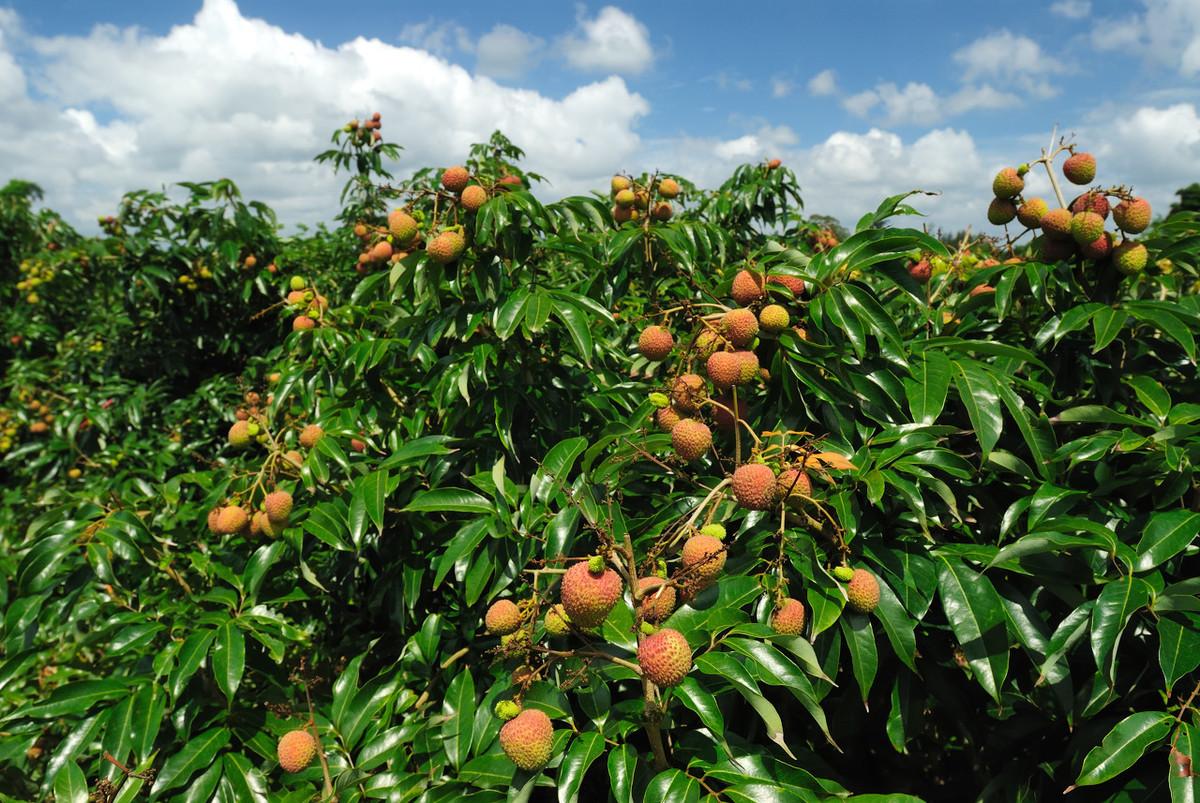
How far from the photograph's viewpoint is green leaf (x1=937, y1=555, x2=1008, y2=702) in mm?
1243

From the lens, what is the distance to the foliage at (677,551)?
1228mm

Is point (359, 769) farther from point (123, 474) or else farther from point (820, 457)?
point (123, 474)

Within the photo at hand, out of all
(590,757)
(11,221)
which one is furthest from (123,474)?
(11,221)

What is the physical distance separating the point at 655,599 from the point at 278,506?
1304mm

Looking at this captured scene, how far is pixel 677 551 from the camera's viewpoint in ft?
4.42

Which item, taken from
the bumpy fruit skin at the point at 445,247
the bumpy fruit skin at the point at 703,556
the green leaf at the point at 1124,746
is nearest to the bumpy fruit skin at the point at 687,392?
the bumpy fruit skin at the point at 703,556

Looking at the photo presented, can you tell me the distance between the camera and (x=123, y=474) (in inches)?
117

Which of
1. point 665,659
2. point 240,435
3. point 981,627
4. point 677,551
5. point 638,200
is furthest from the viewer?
point 638,200

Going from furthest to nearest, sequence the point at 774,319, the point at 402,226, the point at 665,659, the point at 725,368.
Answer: the point at 402,226
the point at 774,319
the point at 725,368
the point at 665,659

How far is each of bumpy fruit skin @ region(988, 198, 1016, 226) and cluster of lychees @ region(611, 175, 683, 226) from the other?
3.84 feet

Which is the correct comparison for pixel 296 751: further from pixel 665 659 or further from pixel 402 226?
pixel 402 226

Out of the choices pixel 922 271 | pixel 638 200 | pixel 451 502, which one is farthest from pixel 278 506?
pixel 922 271

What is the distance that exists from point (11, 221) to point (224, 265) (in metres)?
5.74

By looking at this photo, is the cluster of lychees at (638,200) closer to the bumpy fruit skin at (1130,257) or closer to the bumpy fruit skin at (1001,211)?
the bumpy fruit skin at (1001,211)
